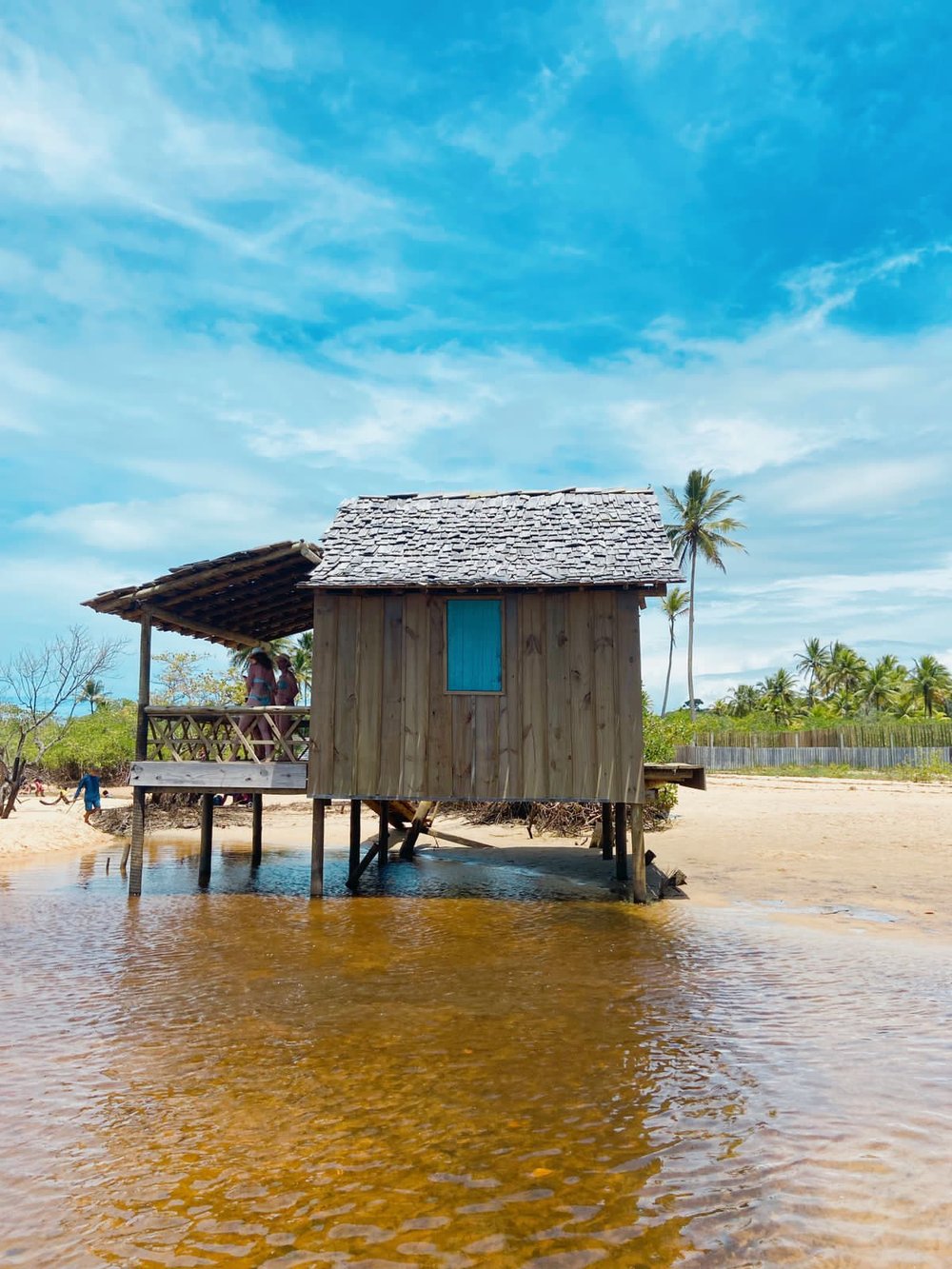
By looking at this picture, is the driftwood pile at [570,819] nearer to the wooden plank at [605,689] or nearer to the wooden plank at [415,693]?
the wooden plank at [605,689]

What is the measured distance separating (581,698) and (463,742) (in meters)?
1.84

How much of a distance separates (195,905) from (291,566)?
17.4 feet

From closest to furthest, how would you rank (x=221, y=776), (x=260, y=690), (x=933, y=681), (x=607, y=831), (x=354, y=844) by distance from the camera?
1. (x=221, y=776)
2. (x=260, y=690)
3. (x=354, y=844)
4. (x=607, y=831)
5. (x=933, y=681)

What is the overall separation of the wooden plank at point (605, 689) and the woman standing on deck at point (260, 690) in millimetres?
5311

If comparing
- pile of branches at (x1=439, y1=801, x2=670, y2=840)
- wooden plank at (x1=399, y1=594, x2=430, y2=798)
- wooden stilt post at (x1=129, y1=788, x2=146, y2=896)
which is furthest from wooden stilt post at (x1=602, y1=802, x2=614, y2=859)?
wooden stilt post at (x1=129, y1=788, x2=146, y2=896)

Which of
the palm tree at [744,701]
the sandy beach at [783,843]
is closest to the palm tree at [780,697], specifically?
the palm tree at [744,701]

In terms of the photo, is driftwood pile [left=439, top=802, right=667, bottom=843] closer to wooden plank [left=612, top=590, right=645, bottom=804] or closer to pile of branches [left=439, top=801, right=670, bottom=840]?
pile of branches [left=439, top=801, right=670, bottom=840]

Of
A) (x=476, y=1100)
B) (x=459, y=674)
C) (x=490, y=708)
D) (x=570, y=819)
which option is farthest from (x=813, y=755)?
(x=476, y=1100)

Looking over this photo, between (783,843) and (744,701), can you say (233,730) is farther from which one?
(744,701)

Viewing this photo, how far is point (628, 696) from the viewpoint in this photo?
502 inches

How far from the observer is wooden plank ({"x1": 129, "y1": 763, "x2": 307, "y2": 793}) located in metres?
13.3

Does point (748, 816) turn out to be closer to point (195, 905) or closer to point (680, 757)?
point (195, 905)

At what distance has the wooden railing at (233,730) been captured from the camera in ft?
44.3

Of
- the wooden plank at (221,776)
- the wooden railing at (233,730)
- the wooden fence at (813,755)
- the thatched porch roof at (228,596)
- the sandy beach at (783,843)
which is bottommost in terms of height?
the sandy beach at (783,843)
